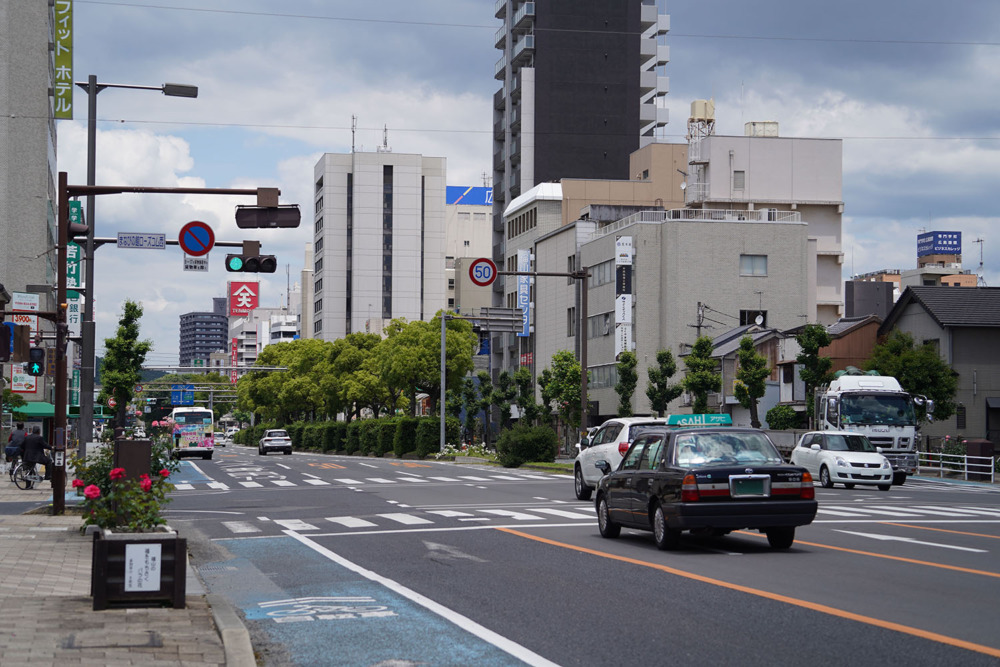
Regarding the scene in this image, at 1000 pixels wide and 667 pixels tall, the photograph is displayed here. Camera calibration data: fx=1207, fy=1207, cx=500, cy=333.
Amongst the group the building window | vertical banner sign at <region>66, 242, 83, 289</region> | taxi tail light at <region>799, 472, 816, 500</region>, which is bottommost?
taxi tail light at <region>799, 472, 816, 500</region>

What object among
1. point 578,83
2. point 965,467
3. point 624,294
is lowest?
point 965,467

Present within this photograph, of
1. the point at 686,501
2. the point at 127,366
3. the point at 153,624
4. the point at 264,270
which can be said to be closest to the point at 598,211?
the point at 127,366

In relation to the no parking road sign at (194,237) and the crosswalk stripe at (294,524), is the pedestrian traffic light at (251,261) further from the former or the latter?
the crosswalk stripe at (294,524)

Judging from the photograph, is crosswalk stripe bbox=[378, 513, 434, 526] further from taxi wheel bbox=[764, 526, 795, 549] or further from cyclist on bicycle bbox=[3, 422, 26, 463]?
cyclist on bicycle bbox=[3, 422, 26, 463]

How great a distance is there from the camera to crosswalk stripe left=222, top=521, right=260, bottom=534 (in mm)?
20703

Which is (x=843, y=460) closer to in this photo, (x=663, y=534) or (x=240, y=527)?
(x=240, y=527)

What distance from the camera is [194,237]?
24.1 metres

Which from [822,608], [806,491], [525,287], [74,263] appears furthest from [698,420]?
[525,287]

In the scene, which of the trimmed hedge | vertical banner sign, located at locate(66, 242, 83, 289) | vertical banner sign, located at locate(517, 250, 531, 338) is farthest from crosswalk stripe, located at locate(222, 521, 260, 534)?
vertical banner sign, located at locate(517, 250, 531, 338)

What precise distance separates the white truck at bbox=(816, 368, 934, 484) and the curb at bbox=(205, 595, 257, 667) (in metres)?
33.0

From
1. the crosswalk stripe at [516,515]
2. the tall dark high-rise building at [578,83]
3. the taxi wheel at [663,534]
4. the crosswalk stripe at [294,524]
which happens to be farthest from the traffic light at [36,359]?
the tall dark high-rise building at [578,83]

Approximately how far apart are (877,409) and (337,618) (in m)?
33.6

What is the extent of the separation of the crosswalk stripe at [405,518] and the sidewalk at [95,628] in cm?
790

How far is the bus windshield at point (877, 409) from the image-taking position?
4088cm
